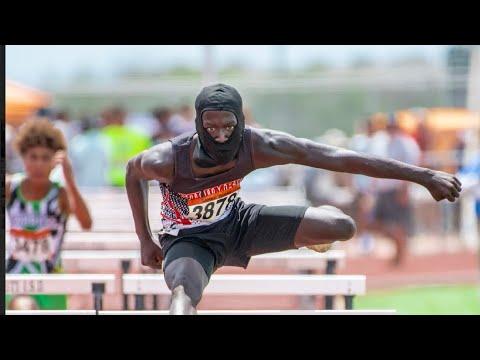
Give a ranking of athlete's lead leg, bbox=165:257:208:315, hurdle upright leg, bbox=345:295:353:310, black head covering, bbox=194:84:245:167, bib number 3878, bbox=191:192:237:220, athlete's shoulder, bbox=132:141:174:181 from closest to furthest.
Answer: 1. athlete's lead leg, bbox=165:257:208:315
2. black head covering, bbox=194:84:245:167
3. athlete's shoulder, bbox=132:141:174:181
4. bib number 3878, bbox=191:192:237:220
5. hurdle upright leg, bbox=345:295:353:310

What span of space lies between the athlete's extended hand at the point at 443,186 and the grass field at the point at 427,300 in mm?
6217

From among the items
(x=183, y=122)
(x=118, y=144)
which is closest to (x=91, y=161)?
A: (x=118, y=144)

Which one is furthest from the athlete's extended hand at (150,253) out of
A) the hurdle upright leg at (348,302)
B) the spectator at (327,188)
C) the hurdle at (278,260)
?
the spectator at (327,188)

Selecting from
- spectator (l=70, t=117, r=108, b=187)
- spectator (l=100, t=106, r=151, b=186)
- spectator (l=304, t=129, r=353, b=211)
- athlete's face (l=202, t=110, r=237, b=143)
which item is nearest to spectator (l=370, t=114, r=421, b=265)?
spectator (l=304, t=129, r=353, b=211)

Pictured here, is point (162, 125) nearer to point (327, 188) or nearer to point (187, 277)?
point (327, 188)

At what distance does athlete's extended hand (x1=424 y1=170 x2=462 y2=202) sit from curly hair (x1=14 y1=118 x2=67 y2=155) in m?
3.47

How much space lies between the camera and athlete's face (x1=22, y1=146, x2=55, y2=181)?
353 inches

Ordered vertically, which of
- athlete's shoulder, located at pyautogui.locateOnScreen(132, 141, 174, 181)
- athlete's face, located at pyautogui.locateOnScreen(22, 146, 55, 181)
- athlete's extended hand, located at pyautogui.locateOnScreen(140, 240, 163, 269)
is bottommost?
athlete's extended hand, located at pyautogui.locateOnScreen(140, 240, 163, 269)

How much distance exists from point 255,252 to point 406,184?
34.7 feet

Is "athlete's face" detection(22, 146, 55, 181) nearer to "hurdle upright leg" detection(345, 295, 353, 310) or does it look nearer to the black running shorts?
the black running shorts
